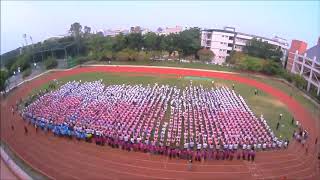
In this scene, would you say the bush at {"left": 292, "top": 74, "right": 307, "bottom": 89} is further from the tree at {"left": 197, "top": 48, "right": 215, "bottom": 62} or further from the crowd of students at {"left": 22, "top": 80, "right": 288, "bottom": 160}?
the tree at {"left": 197, "top": 48, "right": 215, "bottom": 62}

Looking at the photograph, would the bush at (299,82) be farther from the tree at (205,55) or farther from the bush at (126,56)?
the bush at (126,56)

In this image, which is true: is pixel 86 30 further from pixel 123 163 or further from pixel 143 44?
pixel 123 163

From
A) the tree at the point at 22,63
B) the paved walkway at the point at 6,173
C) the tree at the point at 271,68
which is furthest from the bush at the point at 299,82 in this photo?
the paved walkway at the point at 6,173

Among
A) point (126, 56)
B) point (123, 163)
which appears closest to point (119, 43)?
point (126, 56)

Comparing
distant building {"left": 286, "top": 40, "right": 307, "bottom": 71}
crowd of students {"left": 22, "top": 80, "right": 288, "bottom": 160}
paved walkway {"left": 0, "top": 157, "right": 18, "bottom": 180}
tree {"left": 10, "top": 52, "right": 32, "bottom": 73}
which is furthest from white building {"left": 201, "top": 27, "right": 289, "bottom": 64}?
paved walkway {"left": 0, "top": 157, "right": 18, "bottom": 180}

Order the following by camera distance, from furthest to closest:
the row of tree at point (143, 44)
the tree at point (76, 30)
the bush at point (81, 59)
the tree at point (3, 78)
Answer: the tree at point (76, 30), the row of tree at point (143, 44), the bush at point (81, 59), the tree at point (3, 78)
